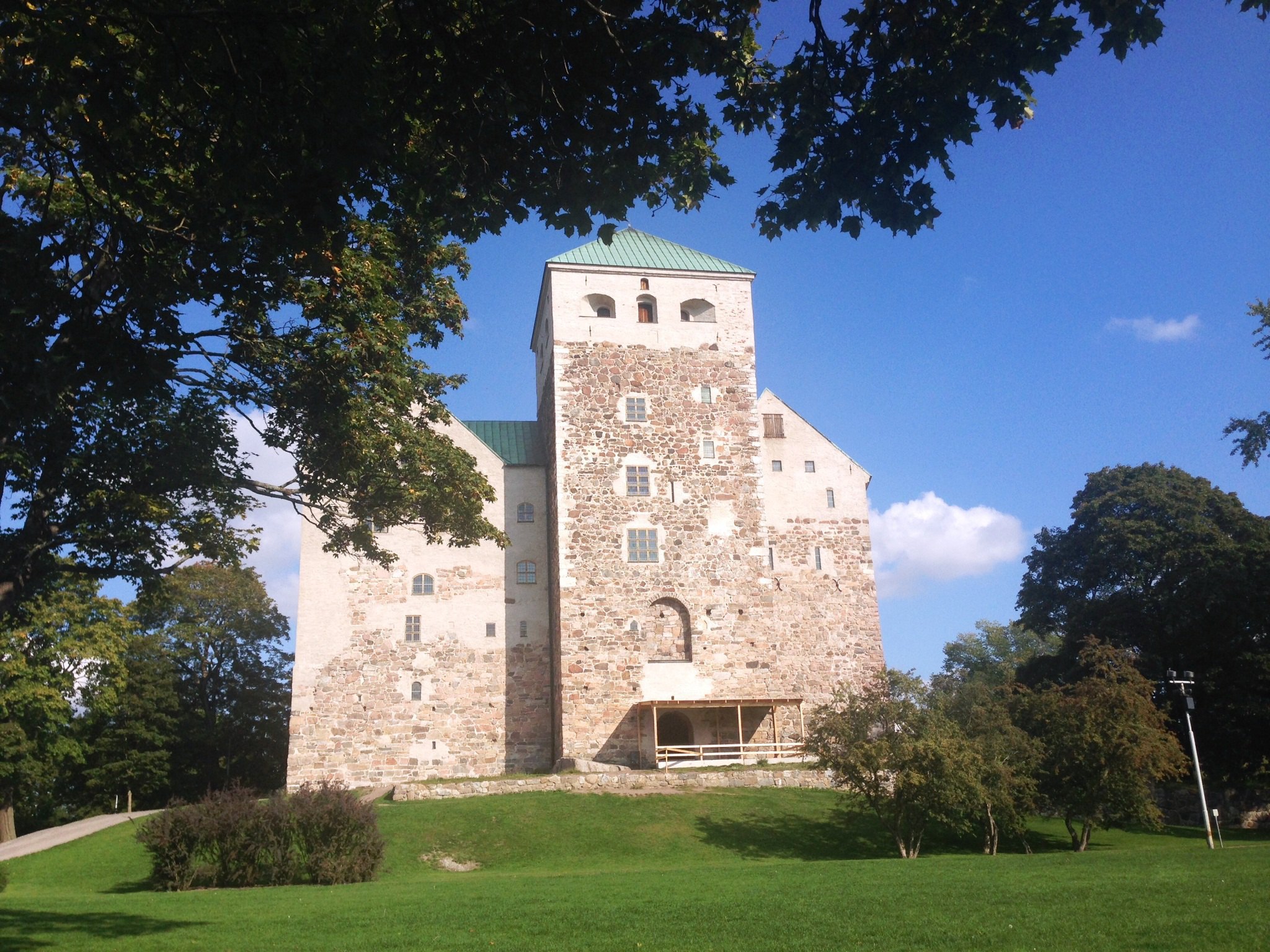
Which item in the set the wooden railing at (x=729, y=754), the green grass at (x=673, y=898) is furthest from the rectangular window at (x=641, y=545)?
the green grass at (x=673, y=898)

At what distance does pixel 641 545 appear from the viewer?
31.8 meters

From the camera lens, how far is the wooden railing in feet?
97.1

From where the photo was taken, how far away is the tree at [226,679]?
→ 129ft

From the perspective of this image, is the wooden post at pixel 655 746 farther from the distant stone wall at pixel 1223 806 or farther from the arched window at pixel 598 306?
the distant stone wall at pixel 1223 806

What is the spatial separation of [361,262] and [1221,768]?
99.8ft

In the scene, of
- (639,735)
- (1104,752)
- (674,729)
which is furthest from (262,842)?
(1104,752)

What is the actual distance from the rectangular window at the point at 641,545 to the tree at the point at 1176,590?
13543 millimetres

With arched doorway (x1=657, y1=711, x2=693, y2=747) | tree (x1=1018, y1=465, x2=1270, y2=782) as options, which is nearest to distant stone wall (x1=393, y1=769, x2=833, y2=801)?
arched doorway (x1=657, y1=711, x2=693, y2=747)

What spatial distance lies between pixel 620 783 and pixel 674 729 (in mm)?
5321

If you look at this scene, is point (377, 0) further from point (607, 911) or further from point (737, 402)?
point (737, 402)

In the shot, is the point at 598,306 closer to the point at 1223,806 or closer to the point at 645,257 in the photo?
the point at 645,257

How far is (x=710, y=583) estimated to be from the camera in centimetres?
3173

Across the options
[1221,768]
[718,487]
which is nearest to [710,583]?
[718,487]

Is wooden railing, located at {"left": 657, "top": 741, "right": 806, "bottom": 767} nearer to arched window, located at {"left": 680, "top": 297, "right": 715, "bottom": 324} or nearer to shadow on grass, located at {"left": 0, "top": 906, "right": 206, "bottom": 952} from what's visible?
arched window, located at {"left": 680, "top": 297, "right": 715, "bottom": 324}
